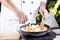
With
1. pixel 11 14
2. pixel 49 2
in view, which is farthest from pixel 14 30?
pixel 49 2

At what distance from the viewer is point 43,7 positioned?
1603mm

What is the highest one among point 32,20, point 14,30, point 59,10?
point 59,10

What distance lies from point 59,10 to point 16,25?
49cm

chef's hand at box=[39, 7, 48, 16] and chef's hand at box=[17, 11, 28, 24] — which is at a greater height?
chef's hand at box=[39, 7, 48, 16]

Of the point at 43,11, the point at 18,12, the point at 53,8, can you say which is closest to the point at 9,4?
the point at 18,12

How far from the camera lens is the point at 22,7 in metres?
1.57

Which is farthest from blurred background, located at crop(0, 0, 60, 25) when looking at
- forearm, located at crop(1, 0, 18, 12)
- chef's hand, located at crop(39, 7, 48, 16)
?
forearm, located at crop(1, 0, 18, 12)

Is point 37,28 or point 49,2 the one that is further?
point 49,2

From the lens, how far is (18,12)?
5.18 ft

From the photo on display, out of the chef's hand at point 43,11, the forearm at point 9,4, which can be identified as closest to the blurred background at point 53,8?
the chef's hand at point 43,11

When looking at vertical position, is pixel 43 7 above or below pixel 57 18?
above

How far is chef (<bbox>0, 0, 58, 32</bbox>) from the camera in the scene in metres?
1.56

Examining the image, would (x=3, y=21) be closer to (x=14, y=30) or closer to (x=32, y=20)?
(x=14, y=30)

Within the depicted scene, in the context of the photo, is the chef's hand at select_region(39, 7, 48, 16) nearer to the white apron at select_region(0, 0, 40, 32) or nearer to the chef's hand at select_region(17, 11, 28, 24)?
the white apron at select_region(0, 0, 40, 32)
